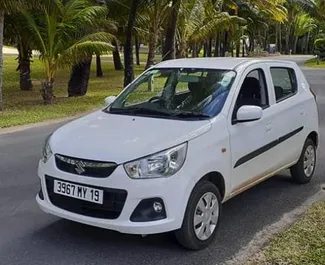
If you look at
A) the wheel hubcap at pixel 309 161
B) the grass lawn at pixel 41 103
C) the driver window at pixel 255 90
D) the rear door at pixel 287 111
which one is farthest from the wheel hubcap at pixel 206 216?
the grass lawn at pixel 41 103

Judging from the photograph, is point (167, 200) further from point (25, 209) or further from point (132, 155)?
point (25, 209)

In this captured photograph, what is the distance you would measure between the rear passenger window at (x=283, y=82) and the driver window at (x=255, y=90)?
0.83 feet

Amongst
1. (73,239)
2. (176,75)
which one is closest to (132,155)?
(73,239)

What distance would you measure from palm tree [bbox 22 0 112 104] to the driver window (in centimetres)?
898

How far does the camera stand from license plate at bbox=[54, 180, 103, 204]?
4.16 metres

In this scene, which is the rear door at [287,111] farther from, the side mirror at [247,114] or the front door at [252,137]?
the side mirror at [247,114]

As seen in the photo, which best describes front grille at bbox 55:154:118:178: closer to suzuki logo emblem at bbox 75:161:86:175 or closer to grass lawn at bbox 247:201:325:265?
suzuki logo emblem at bbox 75:161:86:175

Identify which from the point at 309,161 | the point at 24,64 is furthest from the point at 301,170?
the point at 24,64

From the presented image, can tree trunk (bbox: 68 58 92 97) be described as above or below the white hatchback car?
below

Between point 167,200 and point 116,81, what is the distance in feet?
67.6

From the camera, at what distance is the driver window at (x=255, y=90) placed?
5434 mm

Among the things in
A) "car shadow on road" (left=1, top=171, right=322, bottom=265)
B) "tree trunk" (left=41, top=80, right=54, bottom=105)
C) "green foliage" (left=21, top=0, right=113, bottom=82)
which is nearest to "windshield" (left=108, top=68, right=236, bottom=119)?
"car shadow on road" (left=1, top=171, right=322, bottom=265)

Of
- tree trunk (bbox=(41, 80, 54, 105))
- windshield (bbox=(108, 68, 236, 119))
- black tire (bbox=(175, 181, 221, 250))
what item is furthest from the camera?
tree trunk (bbox=(41, 80, 54, 105))

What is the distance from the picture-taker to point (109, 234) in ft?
15.7
